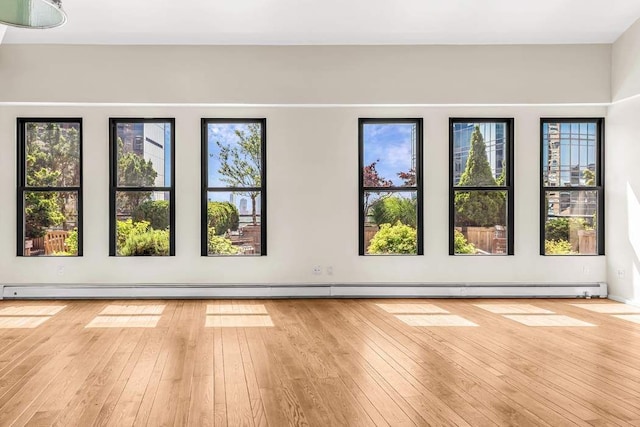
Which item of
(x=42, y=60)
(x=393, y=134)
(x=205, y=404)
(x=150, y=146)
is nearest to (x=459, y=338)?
(x=205, y=404)

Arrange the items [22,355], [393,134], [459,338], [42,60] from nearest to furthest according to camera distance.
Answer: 1. [22,355]
2. [459,338]
3. [42,60]
4. [393,134]

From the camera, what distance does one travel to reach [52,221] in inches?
280

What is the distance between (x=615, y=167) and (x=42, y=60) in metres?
7.83

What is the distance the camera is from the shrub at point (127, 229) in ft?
23.4

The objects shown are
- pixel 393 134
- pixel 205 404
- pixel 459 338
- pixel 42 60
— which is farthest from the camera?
pixel 393 134

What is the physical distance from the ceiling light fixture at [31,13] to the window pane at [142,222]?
144 inches

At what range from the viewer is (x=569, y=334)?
16.6ft

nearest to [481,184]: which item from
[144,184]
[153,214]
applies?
[153,214]

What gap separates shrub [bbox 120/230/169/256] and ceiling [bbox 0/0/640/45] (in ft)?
8.45

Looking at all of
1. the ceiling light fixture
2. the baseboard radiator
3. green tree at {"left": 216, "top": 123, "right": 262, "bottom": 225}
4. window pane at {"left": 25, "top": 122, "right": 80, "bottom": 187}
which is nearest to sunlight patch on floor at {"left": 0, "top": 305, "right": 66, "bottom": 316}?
the baseboard radiator

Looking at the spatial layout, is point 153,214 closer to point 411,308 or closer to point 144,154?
point 144,154

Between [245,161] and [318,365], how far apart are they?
Result: 3.91 meters

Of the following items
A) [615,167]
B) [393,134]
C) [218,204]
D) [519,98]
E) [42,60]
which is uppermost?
[42,60]

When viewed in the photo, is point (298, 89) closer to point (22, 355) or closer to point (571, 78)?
point (571, 78)
